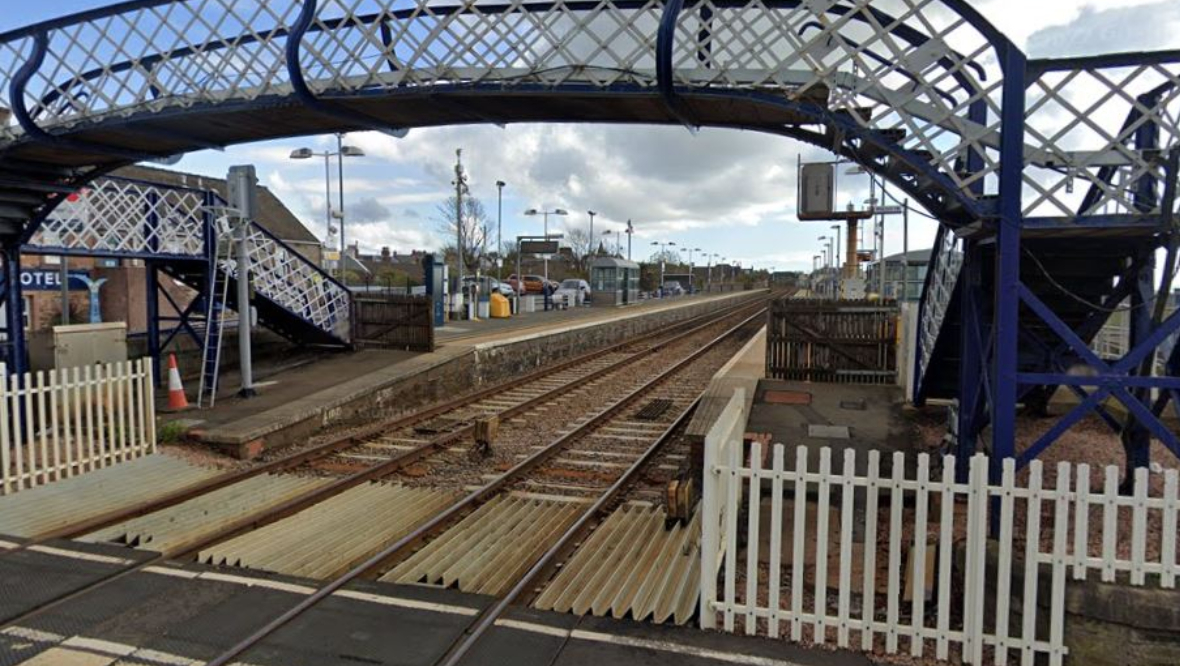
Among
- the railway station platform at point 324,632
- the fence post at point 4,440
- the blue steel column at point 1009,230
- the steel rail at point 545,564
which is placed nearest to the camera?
the railway station platform at point 324,632

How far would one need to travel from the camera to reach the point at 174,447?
8977 mm

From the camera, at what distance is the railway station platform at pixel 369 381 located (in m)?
9.70

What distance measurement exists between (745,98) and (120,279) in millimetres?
30559

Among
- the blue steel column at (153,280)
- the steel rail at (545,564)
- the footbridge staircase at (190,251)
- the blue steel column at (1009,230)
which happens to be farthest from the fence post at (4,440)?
the blue steel column at (1009,230)

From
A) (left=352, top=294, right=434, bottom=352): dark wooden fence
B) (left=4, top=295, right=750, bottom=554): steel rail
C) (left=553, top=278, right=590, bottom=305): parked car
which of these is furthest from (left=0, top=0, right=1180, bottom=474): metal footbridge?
(left=553, top=278, right=590, bottom=305): parked car

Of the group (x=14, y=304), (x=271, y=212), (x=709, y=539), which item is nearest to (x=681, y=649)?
(x=709, y=539)

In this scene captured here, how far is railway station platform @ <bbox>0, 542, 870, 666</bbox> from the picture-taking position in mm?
4055

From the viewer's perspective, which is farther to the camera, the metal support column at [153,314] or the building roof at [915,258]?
the building roof at [915,258]

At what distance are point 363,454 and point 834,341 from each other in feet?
25.9

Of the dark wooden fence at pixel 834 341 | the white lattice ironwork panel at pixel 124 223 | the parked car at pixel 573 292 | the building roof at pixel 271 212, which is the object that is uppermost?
the building roof at pixel 271 212

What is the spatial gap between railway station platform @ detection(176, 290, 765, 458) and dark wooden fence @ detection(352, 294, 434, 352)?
16.5 inches

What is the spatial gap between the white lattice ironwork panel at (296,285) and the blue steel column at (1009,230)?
38.3 ft

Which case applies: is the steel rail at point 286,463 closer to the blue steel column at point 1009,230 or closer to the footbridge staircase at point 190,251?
the footbridge staircase at point 190,251

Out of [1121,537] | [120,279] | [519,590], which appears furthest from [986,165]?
[120,279]
